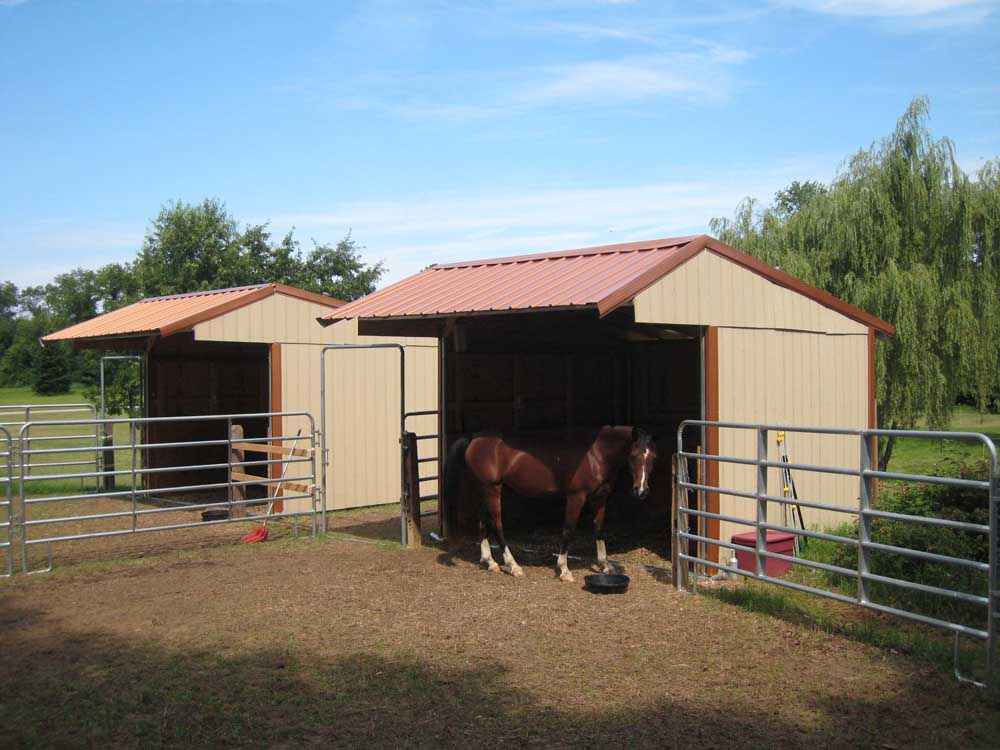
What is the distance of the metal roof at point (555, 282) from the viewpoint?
779 centimetres

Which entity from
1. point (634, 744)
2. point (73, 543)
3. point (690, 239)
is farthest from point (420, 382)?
point (634, 744)

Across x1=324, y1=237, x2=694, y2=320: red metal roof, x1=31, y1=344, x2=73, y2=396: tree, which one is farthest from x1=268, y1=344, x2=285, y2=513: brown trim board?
x1=31, y1=344, x2=73, y2=396: tree

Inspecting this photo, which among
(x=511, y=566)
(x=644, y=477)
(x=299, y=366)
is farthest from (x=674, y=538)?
(x=299, y=366)

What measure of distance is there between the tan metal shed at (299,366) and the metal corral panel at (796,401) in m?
5.73

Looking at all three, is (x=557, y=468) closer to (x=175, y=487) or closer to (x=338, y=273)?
(x=175, y=487)

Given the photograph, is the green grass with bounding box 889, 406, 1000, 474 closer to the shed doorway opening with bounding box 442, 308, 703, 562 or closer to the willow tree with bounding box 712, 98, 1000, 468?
the willow tree with bounding box 712, 98, 1000, 468

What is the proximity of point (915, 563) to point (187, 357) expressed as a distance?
12036 mm

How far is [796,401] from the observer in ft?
31.0

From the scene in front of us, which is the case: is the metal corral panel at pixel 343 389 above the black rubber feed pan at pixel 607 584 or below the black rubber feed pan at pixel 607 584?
above

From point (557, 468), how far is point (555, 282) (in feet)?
5.83

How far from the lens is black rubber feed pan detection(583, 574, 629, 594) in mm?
7551

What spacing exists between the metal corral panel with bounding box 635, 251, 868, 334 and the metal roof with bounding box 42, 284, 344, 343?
227 inches

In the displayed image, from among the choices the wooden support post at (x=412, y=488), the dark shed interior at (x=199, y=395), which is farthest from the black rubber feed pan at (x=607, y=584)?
the dark shed interior at (x=199, y=395)

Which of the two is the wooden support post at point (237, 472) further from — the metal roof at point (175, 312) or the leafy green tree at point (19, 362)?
the leafy green tree at point (19, 362)
